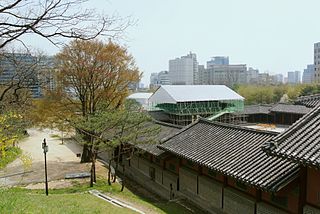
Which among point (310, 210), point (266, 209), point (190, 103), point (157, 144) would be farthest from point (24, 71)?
point (190, 103)

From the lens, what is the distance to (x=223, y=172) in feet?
39.0

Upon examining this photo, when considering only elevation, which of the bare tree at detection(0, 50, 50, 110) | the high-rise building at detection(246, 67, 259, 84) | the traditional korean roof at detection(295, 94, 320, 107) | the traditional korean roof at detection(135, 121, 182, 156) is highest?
the high-rise building at detection(246, 67, 259, 84)

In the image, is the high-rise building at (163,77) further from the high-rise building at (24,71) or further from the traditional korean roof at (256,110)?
the high-rise building at (24,71)

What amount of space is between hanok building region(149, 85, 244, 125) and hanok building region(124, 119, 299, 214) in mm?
23142

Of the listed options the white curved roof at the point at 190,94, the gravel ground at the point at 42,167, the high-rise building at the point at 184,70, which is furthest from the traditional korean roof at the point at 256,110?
the high-rise building at the point at 184,70

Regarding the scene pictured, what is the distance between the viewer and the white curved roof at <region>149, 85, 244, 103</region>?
145ft

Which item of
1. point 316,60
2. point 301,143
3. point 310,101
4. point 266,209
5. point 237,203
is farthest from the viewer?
point 316,60

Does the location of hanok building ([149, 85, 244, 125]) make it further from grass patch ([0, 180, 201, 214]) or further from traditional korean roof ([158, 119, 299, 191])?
traditional korean roof ([158, 119, 299, 191])

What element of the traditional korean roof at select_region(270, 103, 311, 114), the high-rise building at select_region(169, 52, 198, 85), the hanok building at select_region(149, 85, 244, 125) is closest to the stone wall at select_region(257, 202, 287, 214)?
the hanok building at select_region(149, 85, 244, 125)

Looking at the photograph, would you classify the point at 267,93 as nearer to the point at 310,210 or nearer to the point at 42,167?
the point at 42,167

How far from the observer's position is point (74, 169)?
23859mm

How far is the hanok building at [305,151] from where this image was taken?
7964mm

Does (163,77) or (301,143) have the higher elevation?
(163,77)

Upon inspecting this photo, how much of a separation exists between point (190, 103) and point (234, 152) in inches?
1231
